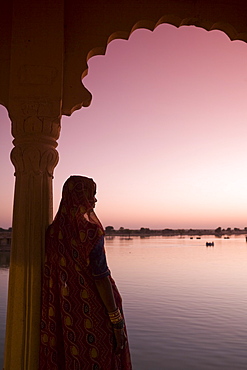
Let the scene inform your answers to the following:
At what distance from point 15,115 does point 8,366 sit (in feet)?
3.79

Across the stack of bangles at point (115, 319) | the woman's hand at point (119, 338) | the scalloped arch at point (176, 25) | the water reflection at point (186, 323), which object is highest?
the scalloped arch at point (176, 25)

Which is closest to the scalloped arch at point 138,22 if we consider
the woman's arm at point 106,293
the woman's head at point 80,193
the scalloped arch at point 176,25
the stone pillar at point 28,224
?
the scalloped arch at point 176,25

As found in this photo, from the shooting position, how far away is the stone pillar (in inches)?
70.3

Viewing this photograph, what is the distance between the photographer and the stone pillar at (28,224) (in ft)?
5.86

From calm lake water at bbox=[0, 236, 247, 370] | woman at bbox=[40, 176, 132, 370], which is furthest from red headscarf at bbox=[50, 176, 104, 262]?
calm lake water at bbox=[0, 236, 247, 370]

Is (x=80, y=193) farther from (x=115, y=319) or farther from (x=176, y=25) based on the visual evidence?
(x=176, y=25)

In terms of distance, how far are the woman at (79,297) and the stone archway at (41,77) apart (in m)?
0.11

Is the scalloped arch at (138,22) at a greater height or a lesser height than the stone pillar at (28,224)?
greater

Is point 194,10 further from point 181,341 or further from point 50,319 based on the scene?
point 181,341

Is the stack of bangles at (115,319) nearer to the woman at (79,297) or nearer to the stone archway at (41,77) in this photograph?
the woman at (79,297)

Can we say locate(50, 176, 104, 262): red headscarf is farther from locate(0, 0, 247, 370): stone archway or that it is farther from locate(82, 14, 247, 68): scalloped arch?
locate(82, 14, 247, 68): scalloped arch

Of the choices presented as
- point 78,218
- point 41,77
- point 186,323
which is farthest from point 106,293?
point 186,323

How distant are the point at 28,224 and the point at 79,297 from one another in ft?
1.40

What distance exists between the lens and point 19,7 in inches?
80.5
